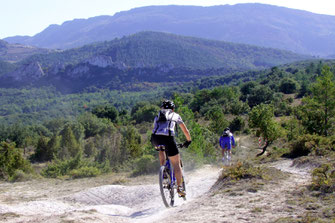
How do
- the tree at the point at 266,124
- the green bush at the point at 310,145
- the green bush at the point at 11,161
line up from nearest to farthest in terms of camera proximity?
1. the green bush at the point at 310,145
2. the green bush at the point at 11,161
3. the tree at the point at 266,124

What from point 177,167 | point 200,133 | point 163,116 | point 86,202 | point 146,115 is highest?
point 163,116

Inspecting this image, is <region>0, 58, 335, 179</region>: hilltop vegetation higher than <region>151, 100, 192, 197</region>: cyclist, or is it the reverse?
<region>151, 100, 192, 197</region>: cyclist

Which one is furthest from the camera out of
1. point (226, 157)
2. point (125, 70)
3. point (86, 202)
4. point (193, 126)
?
point (125, 70)

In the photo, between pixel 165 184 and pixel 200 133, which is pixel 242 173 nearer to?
pixel 165 184

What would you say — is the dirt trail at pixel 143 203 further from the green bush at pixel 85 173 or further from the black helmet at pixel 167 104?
the black helmet at pixel 167 104

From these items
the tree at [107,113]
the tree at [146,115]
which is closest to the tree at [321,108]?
the tree at [146,115]

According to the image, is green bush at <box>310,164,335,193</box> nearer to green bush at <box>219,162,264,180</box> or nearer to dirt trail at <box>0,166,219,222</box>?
green bush at <box>219,162,264,180</box>

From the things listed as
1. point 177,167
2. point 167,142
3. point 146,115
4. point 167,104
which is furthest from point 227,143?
point 146,115

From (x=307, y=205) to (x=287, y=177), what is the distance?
6.93ft

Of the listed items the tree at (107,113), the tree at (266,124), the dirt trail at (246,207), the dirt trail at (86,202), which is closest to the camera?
the dirt trail at (246,207)

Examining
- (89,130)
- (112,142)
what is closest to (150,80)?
(89,130)

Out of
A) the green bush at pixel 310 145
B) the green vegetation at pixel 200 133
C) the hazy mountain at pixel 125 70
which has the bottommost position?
the green vegetation at pixel 200 133

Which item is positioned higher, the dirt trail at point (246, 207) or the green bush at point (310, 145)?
the dirt trail at point (246, 207)

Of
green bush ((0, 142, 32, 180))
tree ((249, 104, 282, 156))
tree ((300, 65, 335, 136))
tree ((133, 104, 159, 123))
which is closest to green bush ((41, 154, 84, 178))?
green bush ((0, 142, 32, 180))
